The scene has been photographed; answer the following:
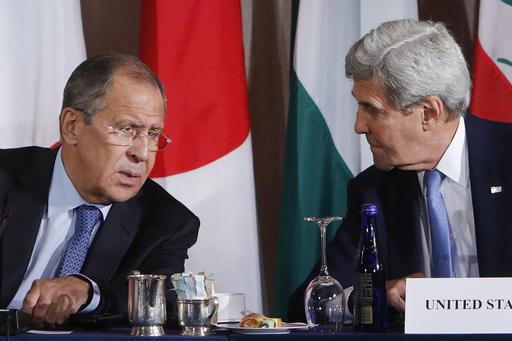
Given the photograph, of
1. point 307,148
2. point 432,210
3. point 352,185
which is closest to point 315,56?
point 307,148

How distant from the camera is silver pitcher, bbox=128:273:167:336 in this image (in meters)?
2.09

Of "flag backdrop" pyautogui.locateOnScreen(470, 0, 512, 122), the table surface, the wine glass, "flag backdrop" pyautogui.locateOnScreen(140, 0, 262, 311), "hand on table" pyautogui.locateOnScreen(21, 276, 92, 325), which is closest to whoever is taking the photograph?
the table surface

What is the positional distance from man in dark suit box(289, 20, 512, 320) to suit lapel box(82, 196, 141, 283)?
575 mm

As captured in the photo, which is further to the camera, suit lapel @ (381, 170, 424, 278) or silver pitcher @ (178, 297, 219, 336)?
suit lapel @ (381, 170, 424, 278)

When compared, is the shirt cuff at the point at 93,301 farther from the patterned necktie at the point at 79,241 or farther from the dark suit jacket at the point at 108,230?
the patterned necktie at the point at 79,241

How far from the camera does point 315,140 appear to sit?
3594mm

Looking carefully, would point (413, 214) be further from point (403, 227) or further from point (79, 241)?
point (79, 241)

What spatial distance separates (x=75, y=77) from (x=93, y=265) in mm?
616

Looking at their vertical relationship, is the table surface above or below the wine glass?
below

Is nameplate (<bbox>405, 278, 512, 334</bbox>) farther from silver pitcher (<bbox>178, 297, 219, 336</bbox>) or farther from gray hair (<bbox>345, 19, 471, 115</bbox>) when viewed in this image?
gray hair (<bbox>345, 19, 471, 115</bbox>)

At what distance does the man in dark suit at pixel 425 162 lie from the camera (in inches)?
113

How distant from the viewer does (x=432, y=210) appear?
114 inches

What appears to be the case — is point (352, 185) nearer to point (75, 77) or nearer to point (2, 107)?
point (75, 77)

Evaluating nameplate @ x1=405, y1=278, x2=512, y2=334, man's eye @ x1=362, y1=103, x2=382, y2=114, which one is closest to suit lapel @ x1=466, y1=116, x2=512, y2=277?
man's eye @ x1=362, y1=103, x2=382, y2=114
